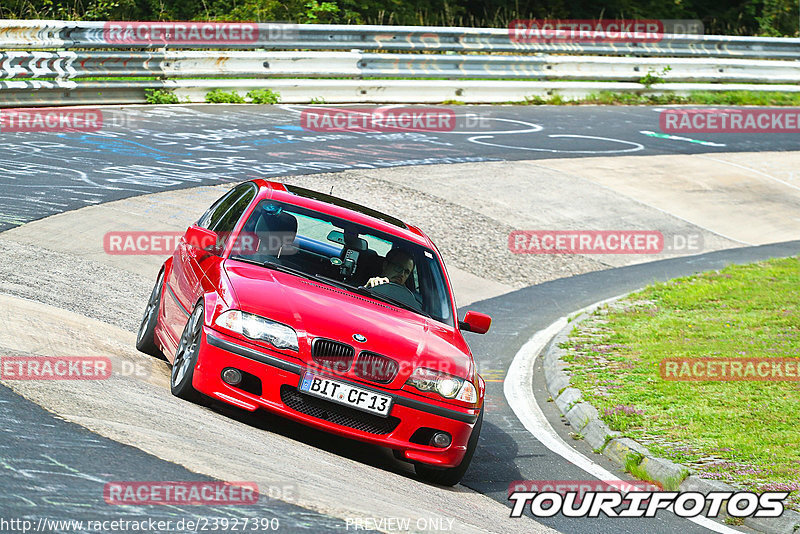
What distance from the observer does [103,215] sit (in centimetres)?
1268

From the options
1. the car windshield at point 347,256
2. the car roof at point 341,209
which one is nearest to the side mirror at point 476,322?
the car windshield at point 347,256

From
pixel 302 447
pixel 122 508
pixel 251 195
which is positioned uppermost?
pixel 251 195

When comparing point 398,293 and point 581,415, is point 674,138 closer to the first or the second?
point 581,415

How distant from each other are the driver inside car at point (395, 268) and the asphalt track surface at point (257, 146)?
18.2 ft

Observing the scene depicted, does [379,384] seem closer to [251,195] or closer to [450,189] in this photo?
[251,195]

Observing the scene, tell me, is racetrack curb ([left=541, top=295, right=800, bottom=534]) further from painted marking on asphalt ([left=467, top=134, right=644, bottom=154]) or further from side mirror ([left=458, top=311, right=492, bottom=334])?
painted marking on asphalt ([left=467, top=134, right=644, bottom=154])

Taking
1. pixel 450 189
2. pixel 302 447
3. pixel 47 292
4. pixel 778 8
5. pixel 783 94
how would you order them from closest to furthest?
pixel 302 447
pixel 47 292
pixel 450 189
pixel 783 94
pixel 778 8

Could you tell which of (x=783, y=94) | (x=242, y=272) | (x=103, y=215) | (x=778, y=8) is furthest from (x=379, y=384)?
(x=778, y=8)

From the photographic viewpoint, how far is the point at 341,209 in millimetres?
7949

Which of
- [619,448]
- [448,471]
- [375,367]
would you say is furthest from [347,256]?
[619,448]

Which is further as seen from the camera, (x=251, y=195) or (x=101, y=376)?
(x=251, y=195)

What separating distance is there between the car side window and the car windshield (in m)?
0.62

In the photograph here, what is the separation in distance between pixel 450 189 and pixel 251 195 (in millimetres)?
8899

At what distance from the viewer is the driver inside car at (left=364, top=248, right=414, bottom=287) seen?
759 centimetres
